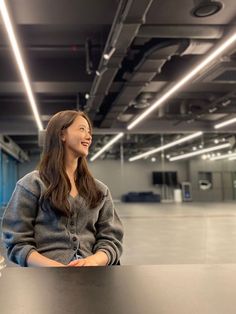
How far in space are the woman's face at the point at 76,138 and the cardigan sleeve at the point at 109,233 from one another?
0.24m

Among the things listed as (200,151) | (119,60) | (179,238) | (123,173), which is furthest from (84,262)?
(200,151)

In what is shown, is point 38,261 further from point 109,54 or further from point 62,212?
point 109,54

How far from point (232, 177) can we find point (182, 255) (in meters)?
Result: 8.21

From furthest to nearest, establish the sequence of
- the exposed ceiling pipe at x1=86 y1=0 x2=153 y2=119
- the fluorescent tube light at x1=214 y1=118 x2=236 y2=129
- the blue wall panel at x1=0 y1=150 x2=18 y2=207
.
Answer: the blue wall panel at x1=0 y1=150 x2=18 y2=207
the fluorescent tube light at x1=214 y1=118 x2=236 y2=129
the exposed ceiling pipe at x1=86 y1=0 x2=153 y2=119

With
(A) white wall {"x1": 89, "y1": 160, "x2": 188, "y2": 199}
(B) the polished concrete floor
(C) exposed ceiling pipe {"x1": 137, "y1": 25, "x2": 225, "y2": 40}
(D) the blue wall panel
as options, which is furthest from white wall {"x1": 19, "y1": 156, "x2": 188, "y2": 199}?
(C) exposed ceiling pipe {"x1": 137, "y1": 25, "x2": 225, "y2": 40}

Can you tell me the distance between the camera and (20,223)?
1237mm

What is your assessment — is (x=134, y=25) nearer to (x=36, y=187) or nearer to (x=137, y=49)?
(x=137, y=49)

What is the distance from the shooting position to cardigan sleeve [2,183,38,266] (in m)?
1.22

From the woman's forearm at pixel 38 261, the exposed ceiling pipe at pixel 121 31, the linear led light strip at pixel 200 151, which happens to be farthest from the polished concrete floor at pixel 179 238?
the linear led light strip at pixel 200 151

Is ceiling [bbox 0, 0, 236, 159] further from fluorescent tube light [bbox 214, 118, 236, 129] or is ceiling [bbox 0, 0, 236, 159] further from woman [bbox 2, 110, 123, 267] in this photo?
woman [bbox 2, 110, 123, 267]

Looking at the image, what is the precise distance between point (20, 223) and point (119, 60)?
2926mm

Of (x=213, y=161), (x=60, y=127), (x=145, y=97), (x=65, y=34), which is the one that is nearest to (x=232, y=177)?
(x=213, y=161)

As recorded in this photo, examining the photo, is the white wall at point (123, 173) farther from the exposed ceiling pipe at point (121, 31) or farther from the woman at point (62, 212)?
the woman at point (62, 212)

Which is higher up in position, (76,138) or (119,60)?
(119,60)
